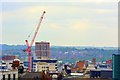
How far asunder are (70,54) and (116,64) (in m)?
57.7

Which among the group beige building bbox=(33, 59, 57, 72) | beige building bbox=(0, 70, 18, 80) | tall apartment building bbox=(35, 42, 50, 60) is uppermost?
tall apartment building bbox=(35, 42, 50, 60)

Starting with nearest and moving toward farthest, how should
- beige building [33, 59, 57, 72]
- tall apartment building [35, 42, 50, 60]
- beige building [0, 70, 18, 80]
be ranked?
beige building [0, 70, 18, 80] → beige building [33, 59, 57, 72] → tall apartment building [35, 42, 50, 60]

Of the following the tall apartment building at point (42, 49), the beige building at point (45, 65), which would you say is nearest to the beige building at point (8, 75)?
the beige building at point (45, 65)

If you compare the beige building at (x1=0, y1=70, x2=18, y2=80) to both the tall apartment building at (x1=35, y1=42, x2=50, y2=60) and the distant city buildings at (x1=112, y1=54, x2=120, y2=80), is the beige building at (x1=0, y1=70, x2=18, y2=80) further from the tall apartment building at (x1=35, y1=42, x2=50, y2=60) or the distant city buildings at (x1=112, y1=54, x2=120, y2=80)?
the tall apartment building at (x1=35, y1=42, x2=50, y2=60)

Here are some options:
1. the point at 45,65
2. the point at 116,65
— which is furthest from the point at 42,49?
the point at 116,65

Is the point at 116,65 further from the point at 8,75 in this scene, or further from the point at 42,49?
the point at 42,49

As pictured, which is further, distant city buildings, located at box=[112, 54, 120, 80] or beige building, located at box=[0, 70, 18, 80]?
distant city buildings, located at box=[112, 54, 120, 80]

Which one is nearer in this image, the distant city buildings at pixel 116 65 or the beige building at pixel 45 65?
the distant city buildings at pixel 116 65

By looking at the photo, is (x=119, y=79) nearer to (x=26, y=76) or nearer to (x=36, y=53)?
(x=26, y=76)

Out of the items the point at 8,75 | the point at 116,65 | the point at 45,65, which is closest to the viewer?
the point at 8,75

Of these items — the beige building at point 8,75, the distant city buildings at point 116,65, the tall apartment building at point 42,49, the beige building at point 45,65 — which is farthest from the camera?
the tall apartment building at point 42,49

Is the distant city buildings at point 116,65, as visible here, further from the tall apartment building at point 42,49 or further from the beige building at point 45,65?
the tall apartment building at point 42,49

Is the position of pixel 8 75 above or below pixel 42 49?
below

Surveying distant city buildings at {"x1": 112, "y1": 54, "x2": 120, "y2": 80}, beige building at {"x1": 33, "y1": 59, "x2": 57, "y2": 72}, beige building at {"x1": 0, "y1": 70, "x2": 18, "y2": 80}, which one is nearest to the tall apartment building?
beige building at {"x1": 33, "y1": 59, "x2": 57, "y2": 72}
